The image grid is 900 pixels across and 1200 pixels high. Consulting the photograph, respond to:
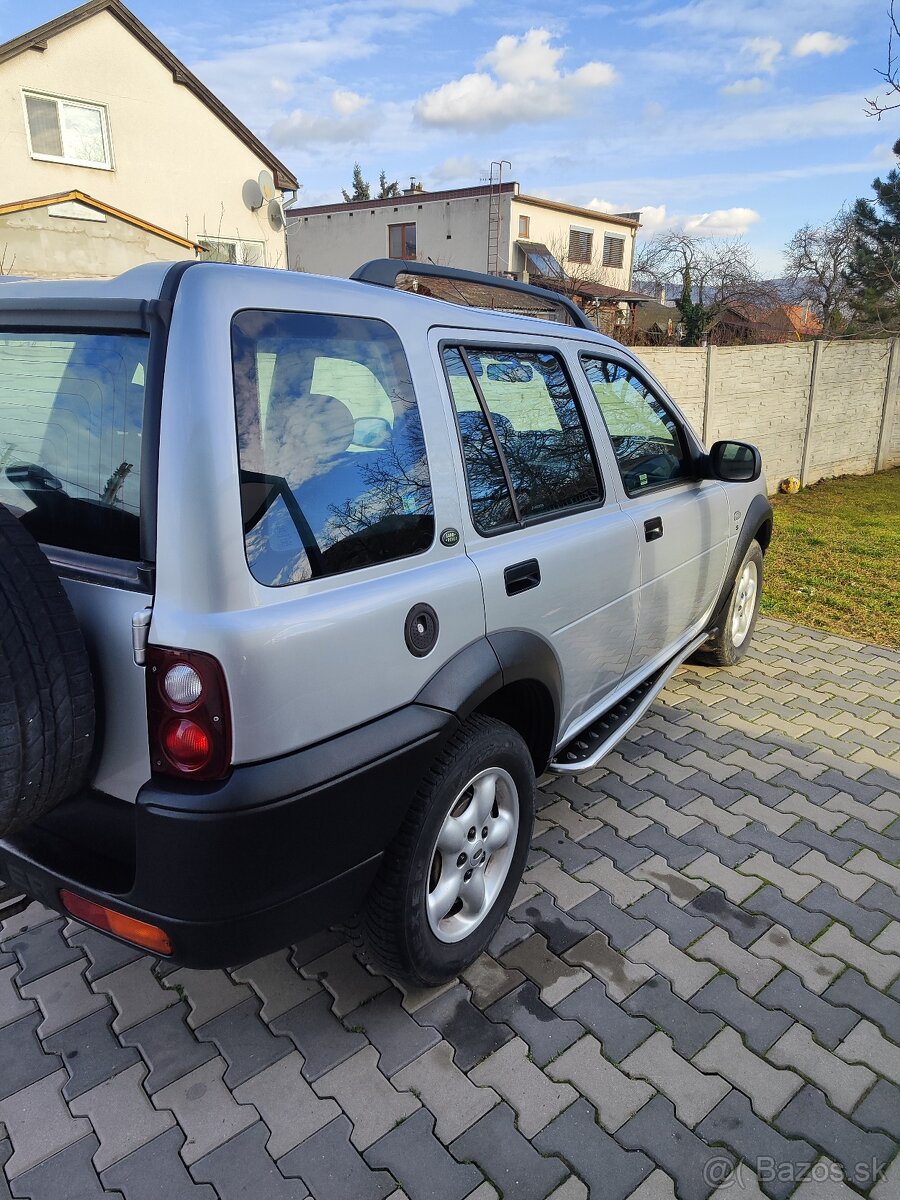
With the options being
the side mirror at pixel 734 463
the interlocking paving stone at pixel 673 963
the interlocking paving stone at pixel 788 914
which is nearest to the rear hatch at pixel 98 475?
the interlocking paving stone at pixel 673 963

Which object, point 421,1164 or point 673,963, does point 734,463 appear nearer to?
point 673,963

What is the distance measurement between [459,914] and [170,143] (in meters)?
20.8

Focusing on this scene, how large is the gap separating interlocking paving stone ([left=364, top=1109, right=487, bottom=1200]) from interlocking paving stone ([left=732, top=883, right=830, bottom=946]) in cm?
123

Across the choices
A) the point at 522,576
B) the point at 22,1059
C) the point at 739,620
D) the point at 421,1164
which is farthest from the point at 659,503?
the point at 22,1059

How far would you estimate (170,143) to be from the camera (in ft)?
59.8

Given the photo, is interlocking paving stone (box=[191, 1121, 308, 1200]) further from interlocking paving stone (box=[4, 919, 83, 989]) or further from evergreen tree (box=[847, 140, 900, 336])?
evergreen tree (box=[847, 140, 900, 336])

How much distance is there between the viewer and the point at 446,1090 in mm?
2021

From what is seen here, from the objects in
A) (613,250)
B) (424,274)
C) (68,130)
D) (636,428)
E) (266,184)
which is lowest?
(636,428)

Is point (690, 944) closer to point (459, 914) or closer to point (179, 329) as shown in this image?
point (459, 914)

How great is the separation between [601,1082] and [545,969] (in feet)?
1.36

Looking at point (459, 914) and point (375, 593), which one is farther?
point (459, 914)

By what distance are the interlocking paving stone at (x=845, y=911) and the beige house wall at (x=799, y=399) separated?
602 centimetres

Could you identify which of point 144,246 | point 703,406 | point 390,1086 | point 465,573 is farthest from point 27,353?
point 144,246

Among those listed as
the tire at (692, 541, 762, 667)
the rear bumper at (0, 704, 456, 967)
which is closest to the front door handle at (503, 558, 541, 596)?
the rear bumper at (0, 704, 456, 967)
